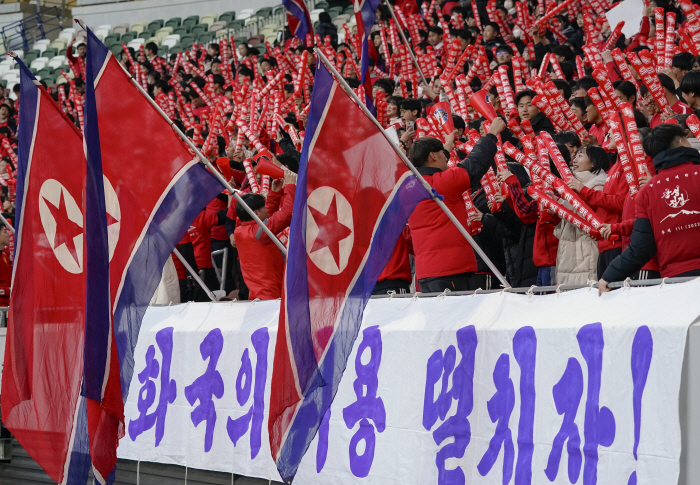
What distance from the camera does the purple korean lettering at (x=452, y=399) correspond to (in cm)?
439

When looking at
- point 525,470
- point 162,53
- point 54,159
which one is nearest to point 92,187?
point 54,159

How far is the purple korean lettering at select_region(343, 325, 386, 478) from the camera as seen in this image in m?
4.93

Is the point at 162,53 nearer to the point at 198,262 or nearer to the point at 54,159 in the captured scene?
the point at 198,262

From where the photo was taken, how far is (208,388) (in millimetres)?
6117

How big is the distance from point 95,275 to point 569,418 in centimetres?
264

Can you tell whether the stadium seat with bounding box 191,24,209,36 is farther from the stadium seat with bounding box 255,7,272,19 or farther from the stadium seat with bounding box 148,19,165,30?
the stadium seat with bounding box 148,19,165,30

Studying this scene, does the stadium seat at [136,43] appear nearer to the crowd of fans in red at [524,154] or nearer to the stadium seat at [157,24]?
the stadium seat at [157,24]

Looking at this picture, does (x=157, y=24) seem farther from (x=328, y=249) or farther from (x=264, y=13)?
(x=328, y=249)

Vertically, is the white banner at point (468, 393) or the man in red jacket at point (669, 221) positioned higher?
the man in red jacket at point (669, 221)

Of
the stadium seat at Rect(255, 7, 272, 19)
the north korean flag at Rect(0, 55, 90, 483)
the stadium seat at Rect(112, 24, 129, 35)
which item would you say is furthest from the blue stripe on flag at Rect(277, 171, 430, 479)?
the stadium seat at Rect(112, 24, 129, 35)

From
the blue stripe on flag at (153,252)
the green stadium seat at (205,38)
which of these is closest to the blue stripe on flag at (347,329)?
the blue stripe on flag at (153,252)

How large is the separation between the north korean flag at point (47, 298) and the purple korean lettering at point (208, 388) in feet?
2.93

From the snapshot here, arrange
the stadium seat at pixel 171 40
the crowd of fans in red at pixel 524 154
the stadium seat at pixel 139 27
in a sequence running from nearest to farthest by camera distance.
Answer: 1. the crowd of fans in red at pixel 524 154
2. the stadium seat at pixel 171 40
3. the stadium seat at pixel 139 27

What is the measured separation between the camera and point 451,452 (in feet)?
14.5
